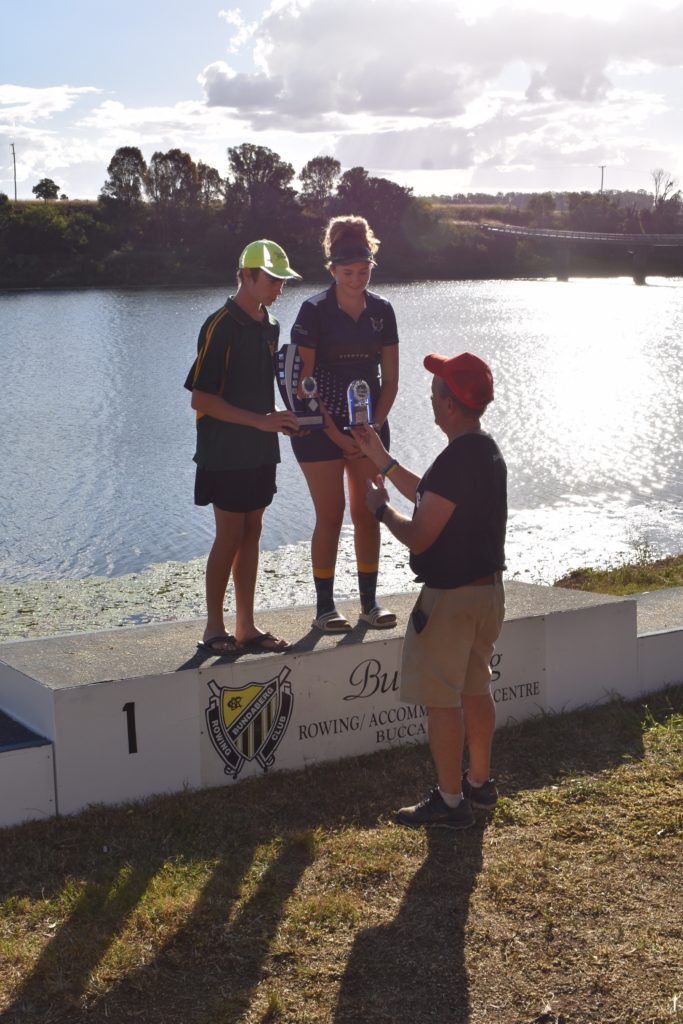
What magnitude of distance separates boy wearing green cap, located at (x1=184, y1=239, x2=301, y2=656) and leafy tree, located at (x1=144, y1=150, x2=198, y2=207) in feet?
257

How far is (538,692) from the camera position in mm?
5367

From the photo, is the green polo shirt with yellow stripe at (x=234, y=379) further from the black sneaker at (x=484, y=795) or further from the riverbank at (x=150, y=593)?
the riverbank at (x=150, y=593)

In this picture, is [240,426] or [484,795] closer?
[484,795]

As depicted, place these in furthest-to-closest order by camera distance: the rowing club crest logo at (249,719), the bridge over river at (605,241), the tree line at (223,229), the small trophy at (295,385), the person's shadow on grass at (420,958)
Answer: the bridge over river at (605,241)
the tree line at (223,229)
the small trophy at (295,385)
the rowing club crest logo at (249,719)
the person's shadow on grass at (420,958)

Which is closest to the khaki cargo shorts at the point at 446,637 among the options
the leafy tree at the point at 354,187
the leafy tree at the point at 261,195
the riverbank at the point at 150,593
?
the riverbank at the point at 150,593

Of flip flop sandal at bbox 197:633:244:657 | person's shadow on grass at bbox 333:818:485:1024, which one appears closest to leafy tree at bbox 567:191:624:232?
flip flop sandal at bbox 197:633:244:657

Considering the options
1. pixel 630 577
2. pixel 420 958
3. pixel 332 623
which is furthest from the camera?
pixel 630 577

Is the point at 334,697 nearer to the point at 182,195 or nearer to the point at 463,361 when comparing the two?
the point at 463,361

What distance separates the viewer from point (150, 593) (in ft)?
34.6

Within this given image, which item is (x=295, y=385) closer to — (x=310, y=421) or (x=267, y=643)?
(x=310, y=421)

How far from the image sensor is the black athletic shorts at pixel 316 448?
5043 millimetres

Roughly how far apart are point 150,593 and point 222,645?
586cm

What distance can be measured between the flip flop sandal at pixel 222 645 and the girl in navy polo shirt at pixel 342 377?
458 mm

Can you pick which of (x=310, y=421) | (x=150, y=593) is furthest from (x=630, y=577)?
(x=310, y=421)
